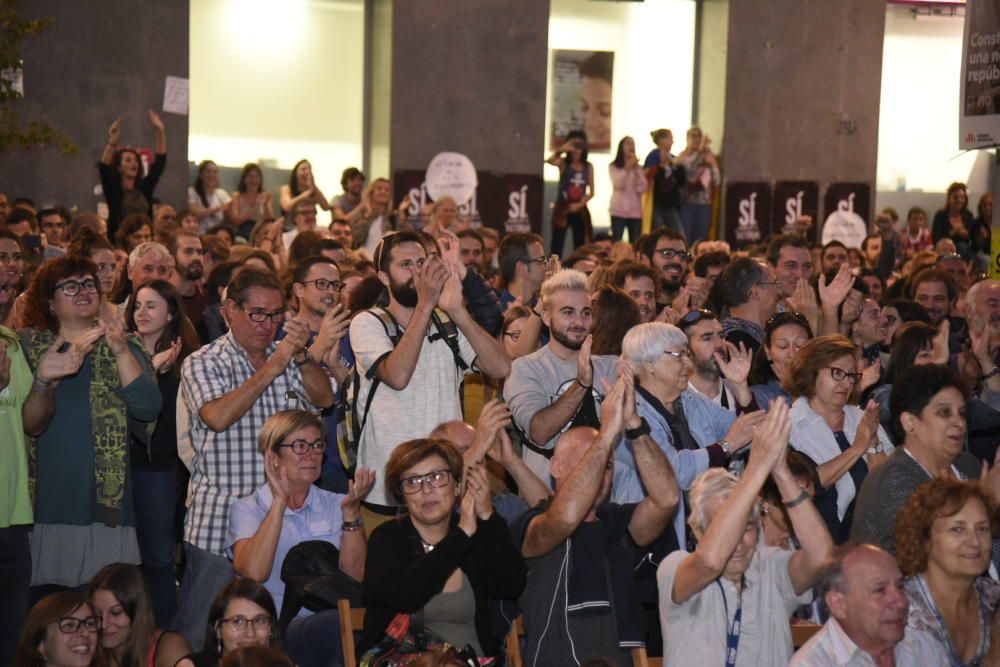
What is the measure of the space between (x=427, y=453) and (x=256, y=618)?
84 cm

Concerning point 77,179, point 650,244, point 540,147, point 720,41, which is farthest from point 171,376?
point 720,41

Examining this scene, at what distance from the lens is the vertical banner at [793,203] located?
18734 mm

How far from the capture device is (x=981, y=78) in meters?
8.59

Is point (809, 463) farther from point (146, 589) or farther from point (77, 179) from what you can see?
point (77, 179)

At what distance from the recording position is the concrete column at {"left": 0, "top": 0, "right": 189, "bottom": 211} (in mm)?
15703

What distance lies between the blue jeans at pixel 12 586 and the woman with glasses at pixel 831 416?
3.19 meters

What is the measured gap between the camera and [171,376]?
6.97 metres

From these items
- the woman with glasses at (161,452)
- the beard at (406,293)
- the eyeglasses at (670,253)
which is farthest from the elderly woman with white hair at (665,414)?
the eyeglasses at (670,253)

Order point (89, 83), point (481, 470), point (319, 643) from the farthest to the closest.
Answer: point (89, 83) → point (319, 643) → point (481, 470)

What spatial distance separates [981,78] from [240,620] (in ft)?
18.3

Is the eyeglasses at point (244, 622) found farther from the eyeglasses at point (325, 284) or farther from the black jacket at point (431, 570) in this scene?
the eyeglasses at point (325, 284)

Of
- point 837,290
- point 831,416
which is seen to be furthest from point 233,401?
point 837,290

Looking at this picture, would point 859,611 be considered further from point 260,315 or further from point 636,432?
point 260,315

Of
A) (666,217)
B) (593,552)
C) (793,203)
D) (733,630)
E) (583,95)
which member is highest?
(583,95)
